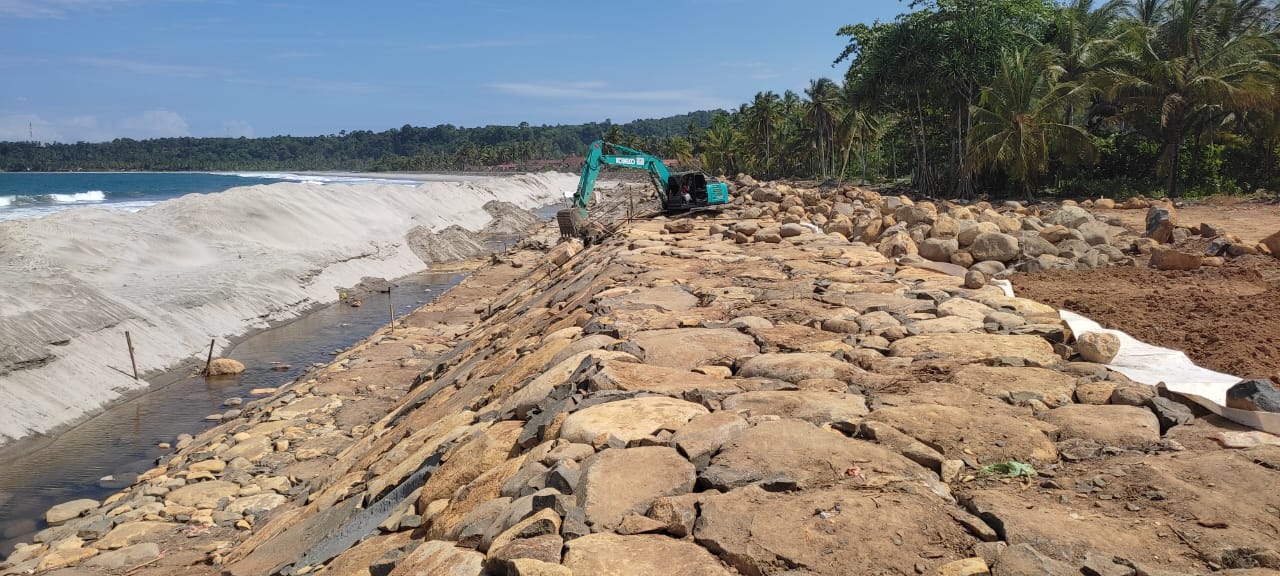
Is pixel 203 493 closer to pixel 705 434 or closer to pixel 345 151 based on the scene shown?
pixel 705 434

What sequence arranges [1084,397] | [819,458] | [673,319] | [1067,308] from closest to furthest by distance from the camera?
[819,458], [1084,397], [673,319], [1067,308]

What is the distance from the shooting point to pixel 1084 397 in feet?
15.5

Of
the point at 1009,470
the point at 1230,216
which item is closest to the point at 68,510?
the point at 1009,470

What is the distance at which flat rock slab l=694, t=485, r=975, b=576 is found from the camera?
3.08m

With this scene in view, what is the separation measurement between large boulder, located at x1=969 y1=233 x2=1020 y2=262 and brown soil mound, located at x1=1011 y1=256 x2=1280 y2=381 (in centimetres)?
75

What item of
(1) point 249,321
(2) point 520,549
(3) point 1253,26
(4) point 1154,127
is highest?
(3) point 1253,26

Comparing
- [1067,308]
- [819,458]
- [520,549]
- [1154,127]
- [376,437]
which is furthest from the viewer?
[1154,127]

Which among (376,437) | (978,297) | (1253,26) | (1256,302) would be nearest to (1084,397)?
(978,297)

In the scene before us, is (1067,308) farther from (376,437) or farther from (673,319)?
(376,437)

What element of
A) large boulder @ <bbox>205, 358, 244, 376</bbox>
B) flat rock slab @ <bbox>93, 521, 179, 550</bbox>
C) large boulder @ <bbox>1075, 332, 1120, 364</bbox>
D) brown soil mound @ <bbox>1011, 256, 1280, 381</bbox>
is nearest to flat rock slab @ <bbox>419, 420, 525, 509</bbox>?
large boulder @ <bbox>1075, 332, 1120, 364</bbox>

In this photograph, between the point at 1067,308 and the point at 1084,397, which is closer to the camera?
the point at 1084,397

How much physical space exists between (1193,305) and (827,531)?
581 centimetres

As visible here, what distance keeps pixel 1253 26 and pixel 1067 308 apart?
26.0 meters

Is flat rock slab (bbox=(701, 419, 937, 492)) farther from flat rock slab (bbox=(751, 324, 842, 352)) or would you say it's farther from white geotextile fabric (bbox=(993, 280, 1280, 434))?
flat rock slab (bbox=(751, 324, 842, 352))
